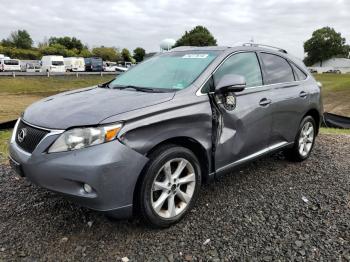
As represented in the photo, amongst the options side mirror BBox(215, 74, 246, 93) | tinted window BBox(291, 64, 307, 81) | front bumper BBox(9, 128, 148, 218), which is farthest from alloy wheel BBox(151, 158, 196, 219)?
tinted window BBox(291, 64, 307, 81)

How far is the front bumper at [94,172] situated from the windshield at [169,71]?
106 cm

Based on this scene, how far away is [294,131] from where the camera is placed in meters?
4.67

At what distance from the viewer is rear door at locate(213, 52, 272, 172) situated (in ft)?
11.4

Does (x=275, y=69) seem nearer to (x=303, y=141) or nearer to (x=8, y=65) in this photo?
(x=303, y=141)

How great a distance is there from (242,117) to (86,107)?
160cm

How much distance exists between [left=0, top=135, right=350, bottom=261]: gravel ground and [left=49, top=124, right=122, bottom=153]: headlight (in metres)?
0.84

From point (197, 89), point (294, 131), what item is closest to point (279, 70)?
point (294, 131)

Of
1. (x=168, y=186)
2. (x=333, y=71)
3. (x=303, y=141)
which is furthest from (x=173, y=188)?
(x=333, y=71)

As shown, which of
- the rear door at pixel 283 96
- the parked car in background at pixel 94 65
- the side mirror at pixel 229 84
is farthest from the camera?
the parked car in background at pixel 94 65

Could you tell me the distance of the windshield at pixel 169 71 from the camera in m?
3.56

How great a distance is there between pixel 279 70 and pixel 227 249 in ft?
8.53

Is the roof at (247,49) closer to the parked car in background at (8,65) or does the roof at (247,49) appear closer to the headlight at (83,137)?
the headlight at (83,137)

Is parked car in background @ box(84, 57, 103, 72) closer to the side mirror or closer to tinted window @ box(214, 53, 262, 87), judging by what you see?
tinted window @ box(214, 53, 262, 87)

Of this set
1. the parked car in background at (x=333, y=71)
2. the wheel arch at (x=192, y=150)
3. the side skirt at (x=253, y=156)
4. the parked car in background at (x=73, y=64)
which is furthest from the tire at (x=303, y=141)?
the parked car in background at (x=333, y=71)
